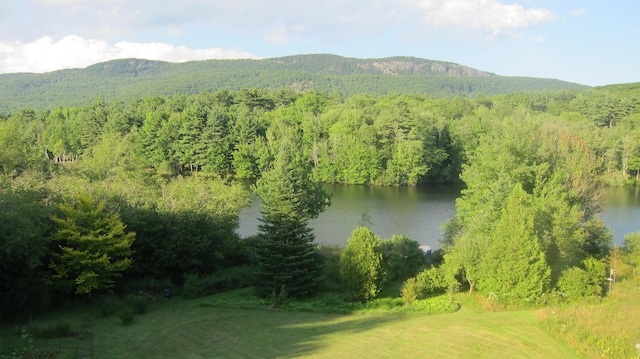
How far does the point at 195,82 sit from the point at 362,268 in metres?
128

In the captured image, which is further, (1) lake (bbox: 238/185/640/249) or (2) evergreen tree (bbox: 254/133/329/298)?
(1) lake (bbox: 238/185/640/249)

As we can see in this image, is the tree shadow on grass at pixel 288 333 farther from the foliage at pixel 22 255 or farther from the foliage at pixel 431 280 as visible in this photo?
the foliage at pixel 22 255

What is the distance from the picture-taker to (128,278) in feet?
64.8

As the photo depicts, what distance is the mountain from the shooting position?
13338cm

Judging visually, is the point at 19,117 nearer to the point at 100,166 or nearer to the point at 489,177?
the point at 100,166

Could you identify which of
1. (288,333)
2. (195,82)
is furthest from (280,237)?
(195,82)

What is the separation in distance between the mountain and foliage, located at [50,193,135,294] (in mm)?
108696

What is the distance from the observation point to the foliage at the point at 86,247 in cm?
1705

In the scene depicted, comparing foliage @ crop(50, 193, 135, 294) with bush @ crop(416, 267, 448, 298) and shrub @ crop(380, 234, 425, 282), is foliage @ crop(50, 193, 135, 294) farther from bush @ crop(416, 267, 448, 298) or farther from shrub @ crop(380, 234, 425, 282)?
bush @ crop(416, 267, 448, 298)

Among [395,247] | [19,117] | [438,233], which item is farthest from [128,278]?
[19,117]

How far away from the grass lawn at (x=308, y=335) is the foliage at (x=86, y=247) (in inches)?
47.2

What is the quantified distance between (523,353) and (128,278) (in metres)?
14.9

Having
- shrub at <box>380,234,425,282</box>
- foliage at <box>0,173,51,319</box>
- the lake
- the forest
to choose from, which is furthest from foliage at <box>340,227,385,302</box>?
foliage at <box>0,173,51,319</box>

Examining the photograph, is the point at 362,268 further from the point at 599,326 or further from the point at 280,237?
the point at 599,326
